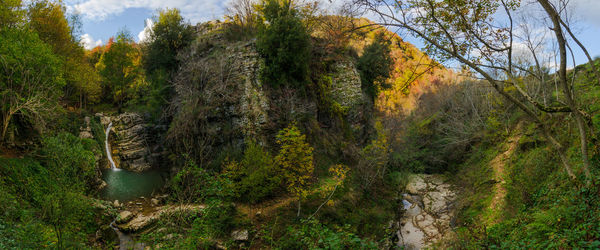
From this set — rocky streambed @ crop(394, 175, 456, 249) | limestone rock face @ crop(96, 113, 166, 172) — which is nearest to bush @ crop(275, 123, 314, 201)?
rocky streambed @ crop(394, 175, 456, 249)

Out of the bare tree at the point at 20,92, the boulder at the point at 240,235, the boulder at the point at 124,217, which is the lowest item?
A: the boulder at the point at 240,235

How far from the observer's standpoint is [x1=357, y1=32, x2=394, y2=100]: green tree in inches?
870

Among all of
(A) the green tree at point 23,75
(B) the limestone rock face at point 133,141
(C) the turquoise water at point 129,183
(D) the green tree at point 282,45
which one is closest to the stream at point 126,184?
(C) the turquoise water at point 129,183

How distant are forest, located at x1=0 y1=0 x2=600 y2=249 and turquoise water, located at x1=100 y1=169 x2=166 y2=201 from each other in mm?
147

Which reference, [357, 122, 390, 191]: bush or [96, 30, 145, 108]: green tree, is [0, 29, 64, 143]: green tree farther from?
[357, 122, 390, 191]: bush

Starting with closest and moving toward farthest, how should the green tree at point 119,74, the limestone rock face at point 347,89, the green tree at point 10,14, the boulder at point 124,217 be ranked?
1. the boulder at point 124,217
2. the green tree at point 10,14
3. the limestone rock face at point 347,89
4. the green tree at point 119,74

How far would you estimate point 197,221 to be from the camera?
895 cm

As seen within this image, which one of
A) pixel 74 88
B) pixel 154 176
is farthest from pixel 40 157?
pixel 74 88

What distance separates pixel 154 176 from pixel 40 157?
247 inches

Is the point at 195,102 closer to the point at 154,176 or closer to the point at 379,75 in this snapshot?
the point at 154,176

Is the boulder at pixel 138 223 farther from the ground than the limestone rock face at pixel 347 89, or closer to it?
closer to it

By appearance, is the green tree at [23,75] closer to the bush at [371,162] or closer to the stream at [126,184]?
the stream at [126,184]

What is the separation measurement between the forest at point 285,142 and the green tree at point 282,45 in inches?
3.6

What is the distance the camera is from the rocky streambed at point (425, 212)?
13188 millimetres
